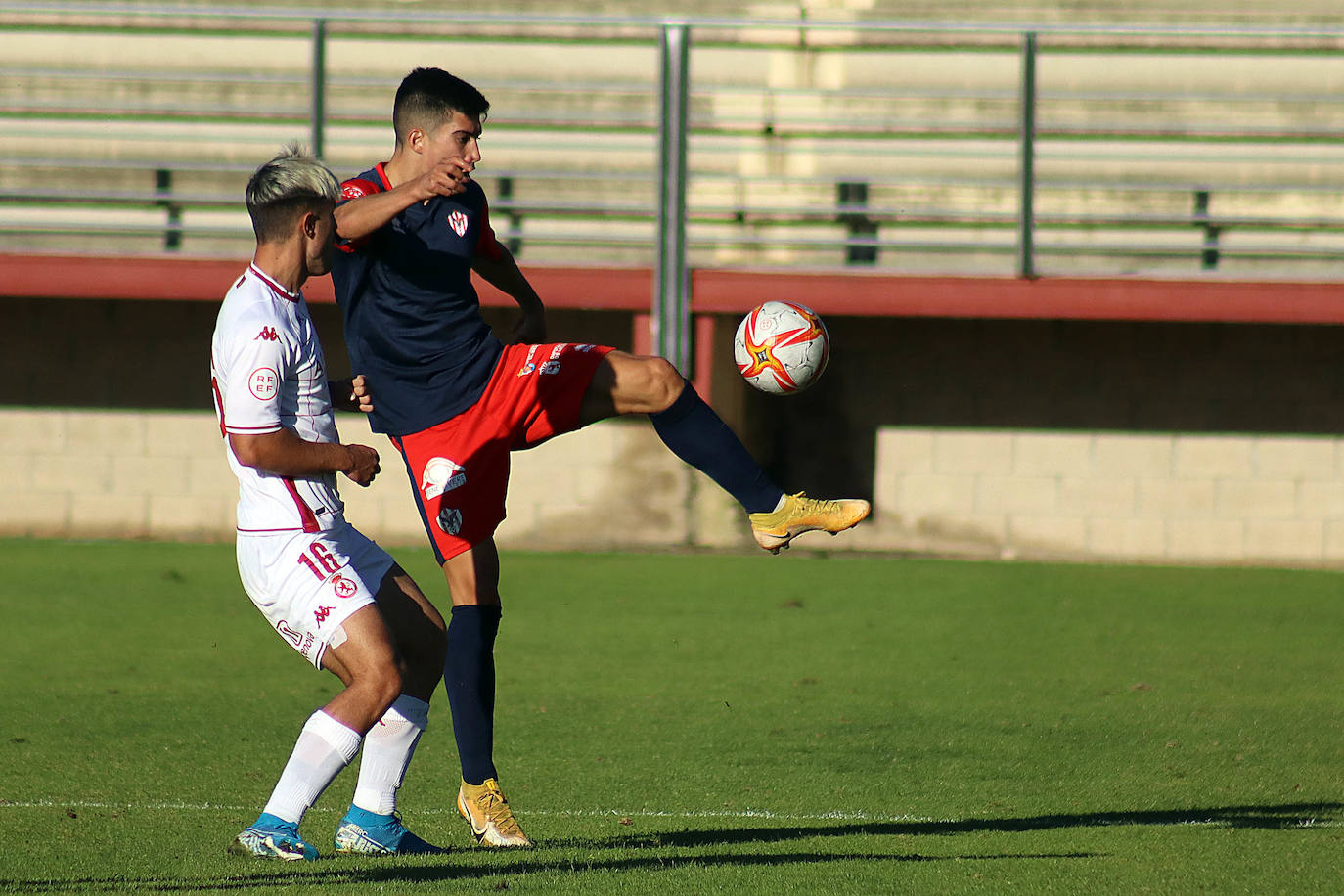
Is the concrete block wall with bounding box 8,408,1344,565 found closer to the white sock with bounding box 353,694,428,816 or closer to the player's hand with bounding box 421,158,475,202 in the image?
the white sock with bounding box 353,694,428,816

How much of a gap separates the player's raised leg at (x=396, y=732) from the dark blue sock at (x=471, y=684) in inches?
9.8

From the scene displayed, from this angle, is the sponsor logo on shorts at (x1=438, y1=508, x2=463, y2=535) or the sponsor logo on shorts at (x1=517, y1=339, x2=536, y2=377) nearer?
the sponsor logo on shorts at (x1=438, y1=508, x2=463, y2=535)

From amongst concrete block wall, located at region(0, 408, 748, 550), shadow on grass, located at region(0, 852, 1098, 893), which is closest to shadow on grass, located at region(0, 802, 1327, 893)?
shadow on grass, located at region(0, 852, 1098, 893)

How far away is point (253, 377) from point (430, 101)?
1.35 meters

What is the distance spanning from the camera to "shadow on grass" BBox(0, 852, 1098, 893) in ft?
14.9

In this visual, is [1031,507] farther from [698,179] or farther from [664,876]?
[664,876]

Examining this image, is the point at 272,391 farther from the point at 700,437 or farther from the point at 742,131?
the point at 742,131

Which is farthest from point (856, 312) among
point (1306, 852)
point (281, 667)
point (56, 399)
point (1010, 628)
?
point (1306, 852)

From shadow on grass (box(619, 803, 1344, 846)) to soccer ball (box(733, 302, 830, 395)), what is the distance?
1.56m

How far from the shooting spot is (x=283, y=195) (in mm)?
4586

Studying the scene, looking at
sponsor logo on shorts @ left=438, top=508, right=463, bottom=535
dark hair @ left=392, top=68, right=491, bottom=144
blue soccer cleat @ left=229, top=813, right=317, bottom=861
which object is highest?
dark hair @ left=392, top=68, right=491, bottom=144

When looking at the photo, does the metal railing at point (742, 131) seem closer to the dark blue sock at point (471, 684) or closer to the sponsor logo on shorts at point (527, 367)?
the sponsor logo on shorts at point (527, 367)

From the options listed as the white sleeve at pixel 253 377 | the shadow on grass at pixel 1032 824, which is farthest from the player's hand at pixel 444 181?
the shadow on grass at pixel 1032 824

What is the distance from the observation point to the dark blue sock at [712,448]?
553cm
